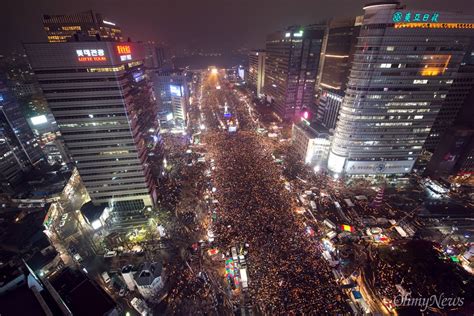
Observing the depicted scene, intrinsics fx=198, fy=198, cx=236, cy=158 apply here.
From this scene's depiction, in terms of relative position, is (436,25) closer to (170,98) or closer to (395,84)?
(395,84)

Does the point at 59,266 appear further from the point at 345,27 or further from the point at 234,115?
the point at 345,27

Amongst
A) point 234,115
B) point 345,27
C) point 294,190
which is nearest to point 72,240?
point 294,190

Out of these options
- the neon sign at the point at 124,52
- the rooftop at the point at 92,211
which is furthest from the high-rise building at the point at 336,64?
the rooftop at the point at 92,211

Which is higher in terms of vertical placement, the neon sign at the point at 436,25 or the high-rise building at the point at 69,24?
the high-rise building at the point at 69,24

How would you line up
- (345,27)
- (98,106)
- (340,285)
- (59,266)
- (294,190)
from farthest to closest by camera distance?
(345,27), (294,190), (98,106), (59,266), (340,285)

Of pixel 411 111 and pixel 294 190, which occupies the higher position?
pixel 411 111

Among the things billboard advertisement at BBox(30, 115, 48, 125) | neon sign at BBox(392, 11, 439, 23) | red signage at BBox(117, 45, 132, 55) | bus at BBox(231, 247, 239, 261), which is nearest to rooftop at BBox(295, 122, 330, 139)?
neon sign at BBox(392, 11, 439, 23)

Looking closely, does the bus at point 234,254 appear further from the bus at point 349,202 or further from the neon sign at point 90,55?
the neon sign at point 90,55

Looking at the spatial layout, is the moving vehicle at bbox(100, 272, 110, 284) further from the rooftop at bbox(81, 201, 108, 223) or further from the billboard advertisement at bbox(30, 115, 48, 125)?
the billboard advertisement at bbox(30, 115, 48, 125)
